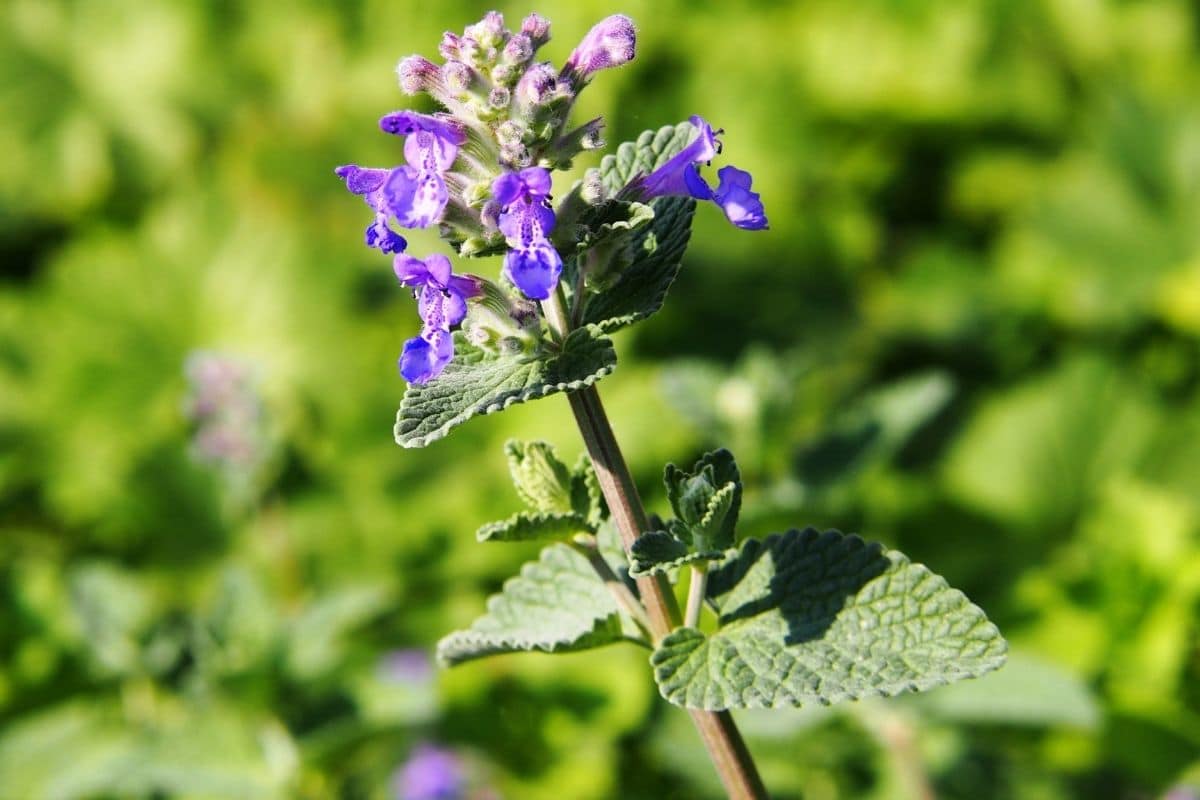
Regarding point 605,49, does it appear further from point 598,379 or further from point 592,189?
point 598,379

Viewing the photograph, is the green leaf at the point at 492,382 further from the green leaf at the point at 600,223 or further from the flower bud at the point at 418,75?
the flower bud at the point at 418,75

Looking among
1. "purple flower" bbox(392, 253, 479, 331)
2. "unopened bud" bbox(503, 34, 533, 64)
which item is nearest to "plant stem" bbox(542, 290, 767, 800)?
"purple flower" bbox(392, 253, 479, 331)

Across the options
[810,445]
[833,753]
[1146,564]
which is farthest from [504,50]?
[1146,564]

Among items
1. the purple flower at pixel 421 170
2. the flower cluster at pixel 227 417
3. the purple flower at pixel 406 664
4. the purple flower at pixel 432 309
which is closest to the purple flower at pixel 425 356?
the purple flower at pixel 432 309

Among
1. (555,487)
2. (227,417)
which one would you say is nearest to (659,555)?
(555,487)

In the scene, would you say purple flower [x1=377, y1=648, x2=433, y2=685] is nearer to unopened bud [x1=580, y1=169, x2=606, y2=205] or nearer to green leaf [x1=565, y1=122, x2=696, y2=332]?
green leaf [x1=565, y1=122, x2=696, y2=332]
